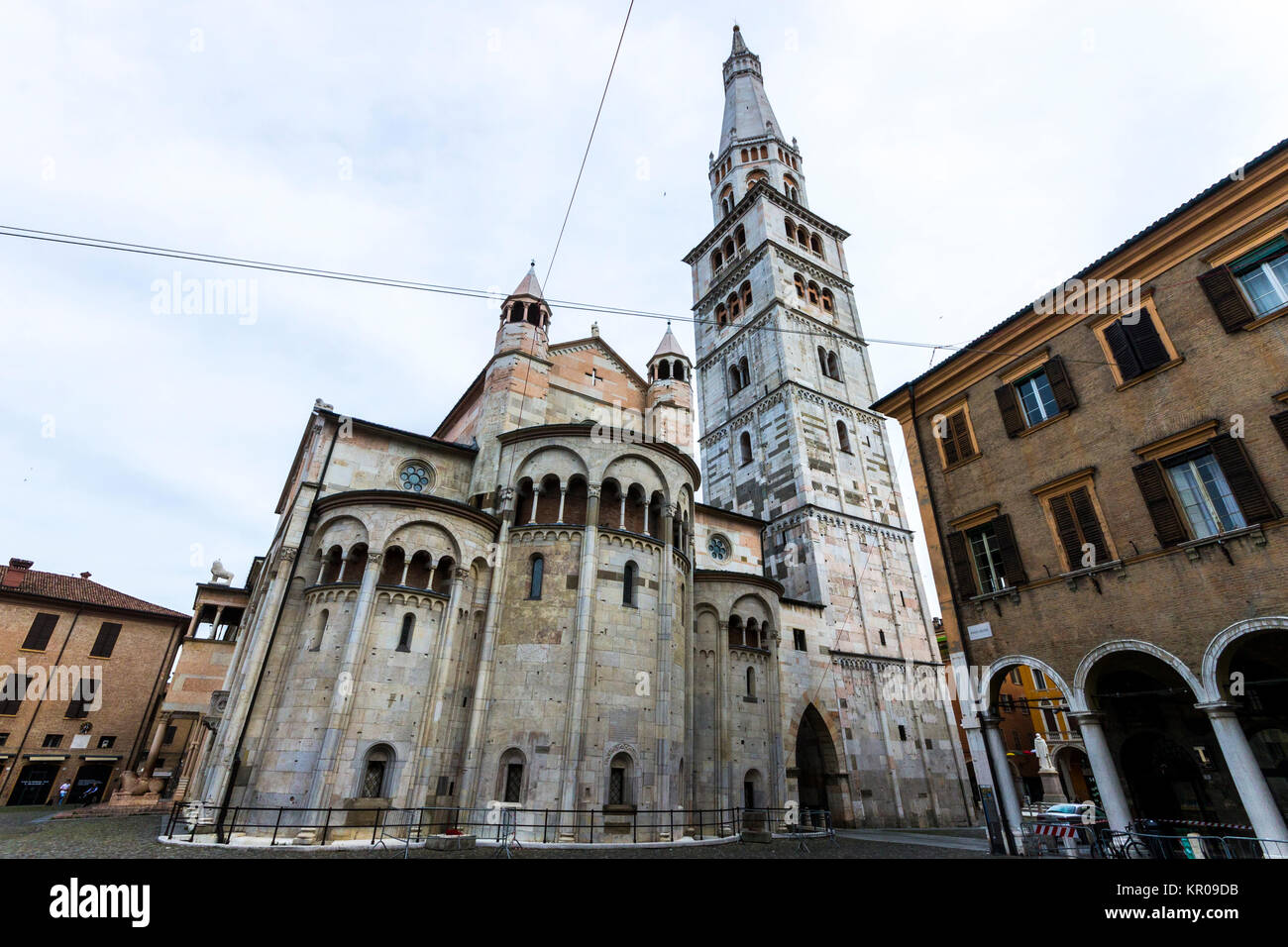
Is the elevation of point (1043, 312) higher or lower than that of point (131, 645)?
higher

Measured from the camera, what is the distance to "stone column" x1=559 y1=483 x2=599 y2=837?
16.0 m

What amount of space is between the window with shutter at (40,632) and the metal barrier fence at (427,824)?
22057 mm

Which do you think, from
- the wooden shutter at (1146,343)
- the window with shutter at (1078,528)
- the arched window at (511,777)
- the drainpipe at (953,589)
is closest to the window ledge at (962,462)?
the drainpipe at (953,589)

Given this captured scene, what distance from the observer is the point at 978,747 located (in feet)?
46.5

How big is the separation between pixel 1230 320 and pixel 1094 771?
9704mm

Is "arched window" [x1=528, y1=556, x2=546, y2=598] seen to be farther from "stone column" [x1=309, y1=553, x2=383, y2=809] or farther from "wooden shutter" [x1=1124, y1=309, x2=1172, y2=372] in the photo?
"wooden shutter" [x1=1124, y1=309, x2=1172, y2=372]

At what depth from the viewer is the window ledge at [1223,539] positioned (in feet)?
34.9

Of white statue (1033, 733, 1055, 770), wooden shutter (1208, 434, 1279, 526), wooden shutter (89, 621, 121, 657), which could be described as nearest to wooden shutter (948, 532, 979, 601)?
wooden shutter (1208, 434, 1279, 526)

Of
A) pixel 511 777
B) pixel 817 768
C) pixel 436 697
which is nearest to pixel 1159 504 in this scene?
pixel 511 777

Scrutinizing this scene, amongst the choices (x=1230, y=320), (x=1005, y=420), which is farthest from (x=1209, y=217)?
(x=1005, y=420)

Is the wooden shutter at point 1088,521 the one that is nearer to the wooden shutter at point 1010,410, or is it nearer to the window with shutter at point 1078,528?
the window with shutter at point 1078,528

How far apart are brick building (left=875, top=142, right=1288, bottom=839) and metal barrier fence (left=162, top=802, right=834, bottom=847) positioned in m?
8.86

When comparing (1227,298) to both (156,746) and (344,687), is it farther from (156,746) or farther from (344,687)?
(156,746)
